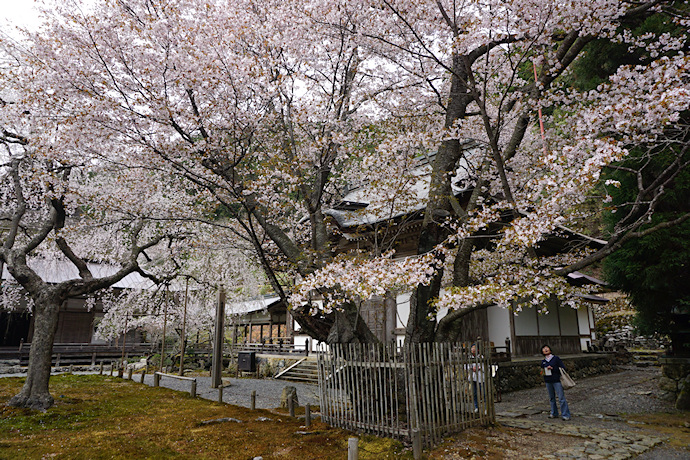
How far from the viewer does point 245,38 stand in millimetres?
8594

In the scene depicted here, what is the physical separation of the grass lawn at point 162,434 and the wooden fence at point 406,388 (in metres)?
0.38

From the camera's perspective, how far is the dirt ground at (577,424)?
6.35 m

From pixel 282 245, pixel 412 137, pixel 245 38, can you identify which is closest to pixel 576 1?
pixel 412 137

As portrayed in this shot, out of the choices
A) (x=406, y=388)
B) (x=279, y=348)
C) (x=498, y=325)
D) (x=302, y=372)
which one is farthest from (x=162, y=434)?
(x=279, y=348)

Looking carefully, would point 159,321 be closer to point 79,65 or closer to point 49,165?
point 49,165

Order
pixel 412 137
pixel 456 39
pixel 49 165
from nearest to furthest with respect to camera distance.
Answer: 1. pixel 456 39
2. pixel 412 137
3. pixel 49 165

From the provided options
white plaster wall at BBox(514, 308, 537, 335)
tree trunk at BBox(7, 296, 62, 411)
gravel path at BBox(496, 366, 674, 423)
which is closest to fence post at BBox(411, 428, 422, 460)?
gravel path at BBox(496, 366, 674, 423)

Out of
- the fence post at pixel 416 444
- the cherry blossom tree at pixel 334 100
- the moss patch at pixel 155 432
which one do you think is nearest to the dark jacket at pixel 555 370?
the cherry blossom tree at pixel 334 100

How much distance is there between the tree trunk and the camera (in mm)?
9656

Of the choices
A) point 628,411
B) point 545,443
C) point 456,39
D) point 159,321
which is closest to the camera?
point 456,39

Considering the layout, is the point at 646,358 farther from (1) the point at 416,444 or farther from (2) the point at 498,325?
(1) the point at 416,444

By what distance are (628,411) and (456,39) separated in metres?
9.59

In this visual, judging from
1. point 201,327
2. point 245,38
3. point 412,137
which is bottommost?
point 201,327

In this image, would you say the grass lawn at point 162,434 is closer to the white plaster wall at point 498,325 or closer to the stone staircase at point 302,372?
the stone staircase at point 302,372
